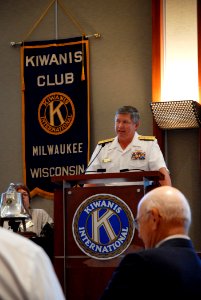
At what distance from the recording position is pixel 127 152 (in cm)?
508

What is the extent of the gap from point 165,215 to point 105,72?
4481 mm

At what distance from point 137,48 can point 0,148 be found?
1883 mm

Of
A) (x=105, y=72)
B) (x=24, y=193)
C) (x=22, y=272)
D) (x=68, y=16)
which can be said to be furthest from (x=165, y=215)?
(x=68, y=16)

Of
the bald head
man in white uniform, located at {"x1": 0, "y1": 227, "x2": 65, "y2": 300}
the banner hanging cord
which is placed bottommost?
the bald head

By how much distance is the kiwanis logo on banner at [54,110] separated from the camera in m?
6.89

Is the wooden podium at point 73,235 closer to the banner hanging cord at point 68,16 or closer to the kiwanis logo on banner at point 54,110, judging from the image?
the kiwanis logo on banner at point 54,110

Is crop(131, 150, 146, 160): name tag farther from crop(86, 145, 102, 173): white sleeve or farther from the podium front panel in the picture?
the podium front panel

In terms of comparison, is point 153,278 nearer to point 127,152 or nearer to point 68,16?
point 127,152

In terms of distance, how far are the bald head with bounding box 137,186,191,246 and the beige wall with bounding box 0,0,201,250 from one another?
3.73m

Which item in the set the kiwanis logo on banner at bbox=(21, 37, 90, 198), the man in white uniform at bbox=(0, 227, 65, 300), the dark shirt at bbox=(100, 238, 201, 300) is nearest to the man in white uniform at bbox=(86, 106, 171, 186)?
the kiwanis logo on banner at bbox=(21, 37, 90, 198)

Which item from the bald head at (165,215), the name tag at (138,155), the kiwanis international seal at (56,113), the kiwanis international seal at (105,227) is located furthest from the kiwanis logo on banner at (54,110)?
the bald head at (165,215)

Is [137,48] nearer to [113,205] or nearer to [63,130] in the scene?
[63,130]

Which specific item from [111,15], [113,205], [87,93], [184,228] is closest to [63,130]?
[87,93]

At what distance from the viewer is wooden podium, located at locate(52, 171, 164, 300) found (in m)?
3.90
